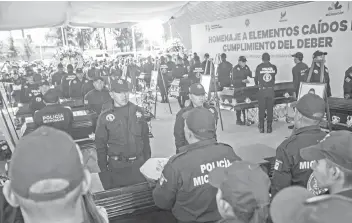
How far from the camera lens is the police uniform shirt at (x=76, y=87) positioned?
316 inches

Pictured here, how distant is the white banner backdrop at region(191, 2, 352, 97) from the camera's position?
822 centimetres

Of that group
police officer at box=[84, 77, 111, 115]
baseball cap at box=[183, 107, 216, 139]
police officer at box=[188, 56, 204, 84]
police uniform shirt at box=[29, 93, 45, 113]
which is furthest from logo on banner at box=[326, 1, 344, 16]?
baseball cap at box=[183, 107, 216, 139]

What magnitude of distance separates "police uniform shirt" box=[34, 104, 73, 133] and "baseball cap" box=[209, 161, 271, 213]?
3668 millimetres

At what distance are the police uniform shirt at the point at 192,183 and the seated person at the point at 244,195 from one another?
1.88 feet

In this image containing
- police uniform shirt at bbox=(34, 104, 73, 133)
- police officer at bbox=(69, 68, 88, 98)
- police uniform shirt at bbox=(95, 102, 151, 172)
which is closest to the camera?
police uniform shirt at bbox=(95, 102, 151, 172)

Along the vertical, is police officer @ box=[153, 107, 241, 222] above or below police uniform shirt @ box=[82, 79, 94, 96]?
below

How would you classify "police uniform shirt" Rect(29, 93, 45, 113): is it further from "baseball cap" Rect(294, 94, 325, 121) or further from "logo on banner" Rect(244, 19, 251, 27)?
"logo on banner" Rect(244, 19, 251, 27)

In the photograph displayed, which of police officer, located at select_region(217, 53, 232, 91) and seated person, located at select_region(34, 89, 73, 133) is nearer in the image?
seated person, located at select_region(34, 89, 73, 133)

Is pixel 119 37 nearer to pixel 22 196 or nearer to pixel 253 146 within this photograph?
pixel 253 146

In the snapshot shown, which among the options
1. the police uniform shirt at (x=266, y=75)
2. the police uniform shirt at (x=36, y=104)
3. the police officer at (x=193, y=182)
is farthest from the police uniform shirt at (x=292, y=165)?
the police uniform shirt at (x=36, y=104)

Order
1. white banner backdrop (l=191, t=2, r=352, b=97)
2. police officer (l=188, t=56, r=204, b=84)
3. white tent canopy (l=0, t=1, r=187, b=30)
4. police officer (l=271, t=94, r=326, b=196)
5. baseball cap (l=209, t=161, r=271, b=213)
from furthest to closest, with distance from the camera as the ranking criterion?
1. police officer (l=188, t=56, r=204, b=84)
2. white banner backdrop (l=191, t=2, r=352, b=97)
3. white tent canopy (l=0, t=1, r=187, b=30)
4. police officer (l=271, t=94, r=326, b=196)
5. baseball cap (l=209, t=161, r=271, b=213)

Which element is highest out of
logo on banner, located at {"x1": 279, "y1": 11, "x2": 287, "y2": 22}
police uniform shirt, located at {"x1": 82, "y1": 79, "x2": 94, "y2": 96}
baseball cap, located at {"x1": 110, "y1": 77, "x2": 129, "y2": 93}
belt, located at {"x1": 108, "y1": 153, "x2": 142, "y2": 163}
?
logo on banner, located at {"x1": 279, "y1": 11, "x2": 287, "y2": 22}

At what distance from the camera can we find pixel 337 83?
8.47 meters

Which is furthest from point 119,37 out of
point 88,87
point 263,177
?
point 263,177
